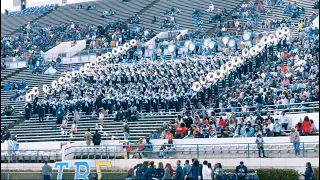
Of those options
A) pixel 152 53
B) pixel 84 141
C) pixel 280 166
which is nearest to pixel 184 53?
pixel 152 53

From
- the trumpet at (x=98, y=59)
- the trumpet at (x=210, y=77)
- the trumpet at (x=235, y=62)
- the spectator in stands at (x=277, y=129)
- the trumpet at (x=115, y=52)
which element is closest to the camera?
the spectator in stands at (x=277, y=129)

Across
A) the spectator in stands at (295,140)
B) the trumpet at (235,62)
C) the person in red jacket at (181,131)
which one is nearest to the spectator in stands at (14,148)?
the person in red jacket at (181,131)

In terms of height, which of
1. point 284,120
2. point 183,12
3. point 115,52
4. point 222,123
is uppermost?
point 183,12

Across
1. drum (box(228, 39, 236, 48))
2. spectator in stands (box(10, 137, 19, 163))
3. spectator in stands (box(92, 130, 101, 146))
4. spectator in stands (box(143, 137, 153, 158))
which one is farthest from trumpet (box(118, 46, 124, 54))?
spectator in stands (box(143, 137, 153, 158))

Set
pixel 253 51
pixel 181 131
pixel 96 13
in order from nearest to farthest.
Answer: pixel 181 131, pixel 253 51, pixel 96 13

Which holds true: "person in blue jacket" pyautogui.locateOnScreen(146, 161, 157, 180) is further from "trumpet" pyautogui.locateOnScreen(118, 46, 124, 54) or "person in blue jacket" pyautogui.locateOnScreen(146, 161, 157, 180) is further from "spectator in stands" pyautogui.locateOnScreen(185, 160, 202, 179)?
"trumpet" pyautogui.locateOnScreen(118, 46, 124, 54)

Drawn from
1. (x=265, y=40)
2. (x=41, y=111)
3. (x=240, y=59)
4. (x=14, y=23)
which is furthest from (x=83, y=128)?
(x=14, y=23)

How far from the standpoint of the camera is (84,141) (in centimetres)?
2866

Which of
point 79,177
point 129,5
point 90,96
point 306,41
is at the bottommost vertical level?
point 79,177

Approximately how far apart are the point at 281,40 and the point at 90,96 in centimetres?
838

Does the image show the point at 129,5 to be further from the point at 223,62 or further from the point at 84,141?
the point at 84,141

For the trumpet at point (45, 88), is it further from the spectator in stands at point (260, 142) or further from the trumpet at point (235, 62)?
the spectator in stands at point (260, 142)

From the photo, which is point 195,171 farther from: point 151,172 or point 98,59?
point 98,59

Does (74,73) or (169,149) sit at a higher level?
(74,73)
